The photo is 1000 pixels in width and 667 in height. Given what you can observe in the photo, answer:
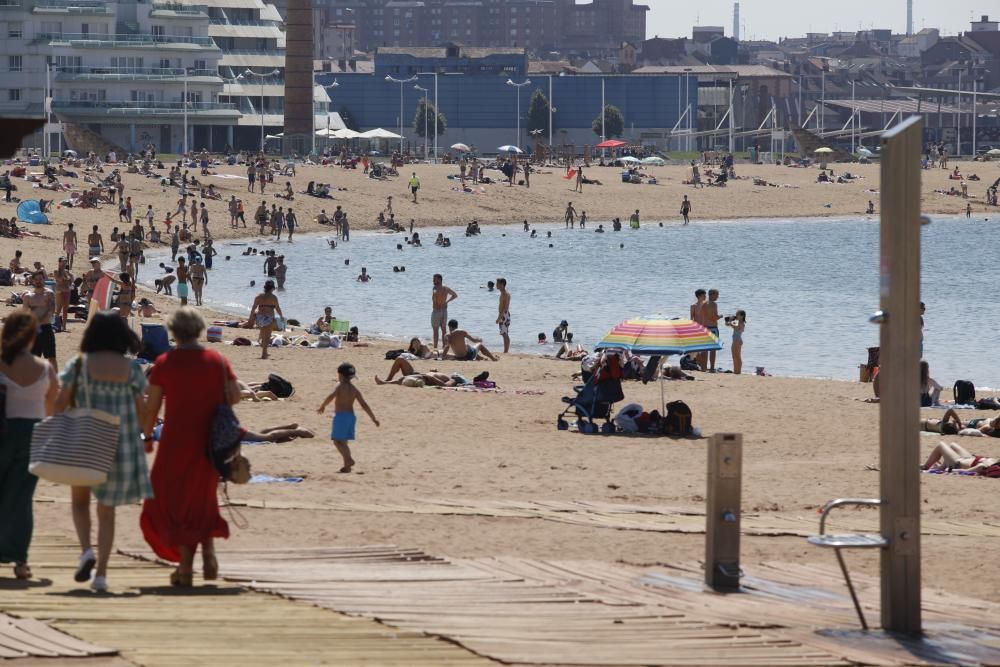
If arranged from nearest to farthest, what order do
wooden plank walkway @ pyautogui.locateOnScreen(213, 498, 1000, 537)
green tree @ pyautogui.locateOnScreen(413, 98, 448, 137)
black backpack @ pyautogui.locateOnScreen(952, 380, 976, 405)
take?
wooden plank walkway @ pyautogui.locateOnScreen(213, 498, 1000, 537), black backpack @ pyautogui.locateOnScreen(952, 380, 976, 405), green tree @ pyautogui.locateOnScreen(413, 98, 448, 137)

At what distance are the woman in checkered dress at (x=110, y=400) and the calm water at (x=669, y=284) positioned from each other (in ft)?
71.2

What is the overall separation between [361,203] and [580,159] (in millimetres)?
34450

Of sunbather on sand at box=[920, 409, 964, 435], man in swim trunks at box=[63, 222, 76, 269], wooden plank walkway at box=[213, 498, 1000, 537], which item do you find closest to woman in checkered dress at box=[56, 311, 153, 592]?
wooden plank walkway at box=[213, 498, 1000, 537]

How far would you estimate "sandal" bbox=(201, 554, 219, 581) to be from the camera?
7336 millimetres

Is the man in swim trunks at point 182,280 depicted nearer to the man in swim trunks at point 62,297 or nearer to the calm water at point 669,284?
the calm water at point 669,284

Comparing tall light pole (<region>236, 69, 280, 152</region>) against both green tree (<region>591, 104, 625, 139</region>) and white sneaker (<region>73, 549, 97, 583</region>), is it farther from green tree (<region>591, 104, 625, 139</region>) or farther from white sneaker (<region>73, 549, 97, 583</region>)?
white sneaker (<region>73, 549, 97, 583</region>)

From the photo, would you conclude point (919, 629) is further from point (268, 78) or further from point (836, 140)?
point (836, 140)

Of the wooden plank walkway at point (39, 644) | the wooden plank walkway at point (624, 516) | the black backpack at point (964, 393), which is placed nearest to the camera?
the wooden plank walkway at point (39, 644)

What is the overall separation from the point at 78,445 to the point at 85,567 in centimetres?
54

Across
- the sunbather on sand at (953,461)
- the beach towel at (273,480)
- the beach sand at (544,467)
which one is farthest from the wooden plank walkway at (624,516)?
the sunbather on sand at (953,461)

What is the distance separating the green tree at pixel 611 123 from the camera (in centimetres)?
12775

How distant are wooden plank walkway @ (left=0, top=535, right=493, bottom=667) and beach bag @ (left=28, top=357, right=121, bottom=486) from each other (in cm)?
49

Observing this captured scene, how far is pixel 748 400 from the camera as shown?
20.1 m

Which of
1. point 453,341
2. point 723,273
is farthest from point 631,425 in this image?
point 723,273
